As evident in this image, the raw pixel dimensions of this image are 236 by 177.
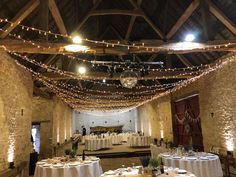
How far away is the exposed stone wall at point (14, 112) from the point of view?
5105 mm

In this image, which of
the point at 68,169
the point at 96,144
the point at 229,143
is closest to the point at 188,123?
the point at 229,143

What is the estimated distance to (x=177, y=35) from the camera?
7531 millimetres

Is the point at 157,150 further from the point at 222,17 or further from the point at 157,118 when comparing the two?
the point at 222,17

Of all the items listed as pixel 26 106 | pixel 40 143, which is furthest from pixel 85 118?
pixel 26 106

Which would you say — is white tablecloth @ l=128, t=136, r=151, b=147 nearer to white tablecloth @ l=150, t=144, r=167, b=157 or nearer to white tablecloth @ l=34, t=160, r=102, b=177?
white tablecloth @ l=150, t=144, r=167, b=157

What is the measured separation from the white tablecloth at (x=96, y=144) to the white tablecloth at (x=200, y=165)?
24.6ft

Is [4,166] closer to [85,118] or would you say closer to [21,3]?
[21,3]

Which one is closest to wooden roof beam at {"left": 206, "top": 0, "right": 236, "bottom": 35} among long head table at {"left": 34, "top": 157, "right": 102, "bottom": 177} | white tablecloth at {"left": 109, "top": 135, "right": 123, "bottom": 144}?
long head table at {"left": 34, "top": 157, "right": 102, "bottom": 177}

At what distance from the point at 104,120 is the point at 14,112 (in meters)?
13.9

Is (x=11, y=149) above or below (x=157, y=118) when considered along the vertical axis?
below

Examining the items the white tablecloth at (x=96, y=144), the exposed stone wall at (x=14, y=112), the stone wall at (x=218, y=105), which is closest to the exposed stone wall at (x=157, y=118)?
the stone wall at (x=218, y=105)

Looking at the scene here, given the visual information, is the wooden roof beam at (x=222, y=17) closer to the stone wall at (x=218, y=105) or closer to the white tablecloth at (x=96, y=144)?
the stone wall at (x=218, y=105)

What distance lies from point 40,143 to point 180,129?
624 cm

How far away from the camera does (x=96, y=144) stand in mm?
12180
